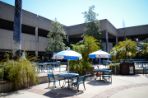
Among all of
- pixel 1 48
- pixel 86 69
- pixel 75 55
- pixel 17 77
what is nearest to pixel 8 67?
pixel 17 77

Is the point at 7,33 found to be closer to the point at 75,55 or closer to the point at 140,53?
the point at 75,55

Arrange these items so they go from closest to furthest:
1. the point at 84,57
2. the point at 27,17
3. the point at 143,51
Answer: the point at 84,57 → the point at 143,51 → the point at 27,17

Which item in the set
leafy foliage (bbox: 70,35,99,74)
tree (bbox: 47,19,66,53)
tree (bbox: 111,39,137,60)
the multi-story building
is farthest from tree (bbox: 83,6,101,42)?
leafy foliage (bbox: 70,35,99,74)

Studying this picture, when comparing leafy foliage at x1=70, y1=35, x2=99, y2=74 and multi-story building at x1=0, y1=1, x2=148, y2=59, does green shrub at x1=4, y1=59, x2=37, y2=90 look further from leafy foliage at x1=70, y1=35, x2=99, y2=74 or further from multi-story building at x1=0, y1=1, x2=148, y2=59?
multi-story building at x1=0, y1=1, x2=148, y2=59

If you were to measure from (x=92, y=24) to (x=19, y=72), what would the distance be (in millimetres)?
24842

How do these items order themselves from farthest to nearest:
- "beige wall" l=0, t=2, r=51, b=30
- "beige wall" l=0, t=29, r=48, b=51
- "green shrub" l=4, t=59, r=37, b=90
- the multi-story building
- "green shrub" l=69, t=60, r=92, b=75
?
the multi-story building → "beige wall" l=0, t=29, r=48, b=51 → "beige wall" l=0, t=2, r=51, b=30 → "green shrub" l=69, t=60, r=92, b=75 → "green shrub" l=4, t=59, r=37, b=90

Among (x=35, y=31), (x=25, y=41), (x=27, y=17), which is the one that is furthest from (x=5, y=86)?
(x=35, y=31)

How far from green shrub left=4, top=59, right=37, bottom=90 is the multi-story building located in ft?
51.5

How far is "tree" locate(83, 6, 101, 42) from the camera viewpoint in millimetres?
31844

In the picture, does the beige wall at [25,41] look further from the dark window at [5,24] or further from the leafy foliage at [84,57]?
the leafy foliage at [84,57]

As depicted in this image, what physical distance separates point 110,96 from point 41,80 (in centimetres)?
509

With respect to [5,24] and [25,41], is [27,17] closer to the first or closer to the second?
[5,24]

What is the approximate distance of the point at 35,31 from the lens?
1166 inches

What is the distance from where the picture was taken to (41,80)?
1120cm
